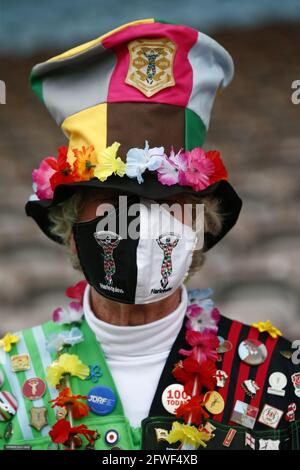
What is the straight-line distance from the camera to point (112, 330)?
2.97 metres

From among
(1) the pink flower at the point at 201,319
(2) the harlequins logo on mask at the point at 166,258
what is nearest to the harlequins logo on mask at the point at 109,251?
(2) the harlequins logo on mask at the point at 166,258

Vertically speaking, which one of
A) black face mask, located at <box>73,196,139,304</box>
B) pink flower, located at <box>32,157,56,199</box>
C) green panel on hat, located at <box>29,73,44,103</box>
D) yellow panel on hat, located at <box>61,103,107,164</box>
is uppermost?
green panel on hat, located at <box>29,73,44,103</box>

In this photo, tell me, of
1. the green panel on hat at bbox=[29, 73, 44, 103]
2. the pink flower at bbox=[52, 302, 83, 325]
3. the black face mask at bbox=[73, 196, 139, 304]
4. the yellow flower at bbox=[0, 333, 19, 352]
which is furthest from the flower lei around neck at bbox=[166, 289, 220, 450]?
the green panel on hat at bbox=[29, 73, 44, 103]

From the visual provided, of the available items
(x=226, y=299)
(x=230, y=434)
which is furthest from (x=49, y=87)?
(x=226, y=299)

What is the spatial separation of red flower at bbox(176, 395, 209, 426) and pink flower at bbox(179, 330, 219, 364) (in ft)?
0.57

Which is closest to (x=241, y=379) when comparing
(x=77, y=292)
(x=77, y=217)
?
(x=77, y=292)

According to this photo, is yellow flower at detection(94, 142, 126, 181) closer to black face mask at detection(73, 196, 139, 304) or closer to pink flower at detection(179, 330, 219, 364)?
black face mask at detection(73, 196, 139, 304)

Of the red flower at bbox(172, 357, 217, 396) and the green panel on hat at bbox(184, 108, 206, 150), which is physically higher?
the green panel on hat at bbox(184, 108, 206, 150)

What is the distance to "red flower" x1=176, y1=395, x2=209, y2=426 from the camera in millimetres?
2850

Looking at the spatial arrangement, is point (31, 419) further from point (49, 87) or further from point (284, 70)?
point (284, 70)

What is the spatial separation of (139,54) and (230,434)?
1.41 metres

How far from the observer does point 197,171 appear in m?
2.87

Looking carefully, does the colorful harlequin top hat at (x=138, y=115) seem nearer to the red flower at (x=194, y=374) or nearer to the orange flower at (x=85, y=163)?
the orange flower at (x=85, y=163)

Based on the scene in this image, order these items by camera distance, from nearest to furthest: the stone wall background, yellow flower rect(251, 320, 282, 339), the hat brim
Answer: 1. the hat brim
2. yellow flower rect(251, 320, 282, 339)
3. the stone wall background
